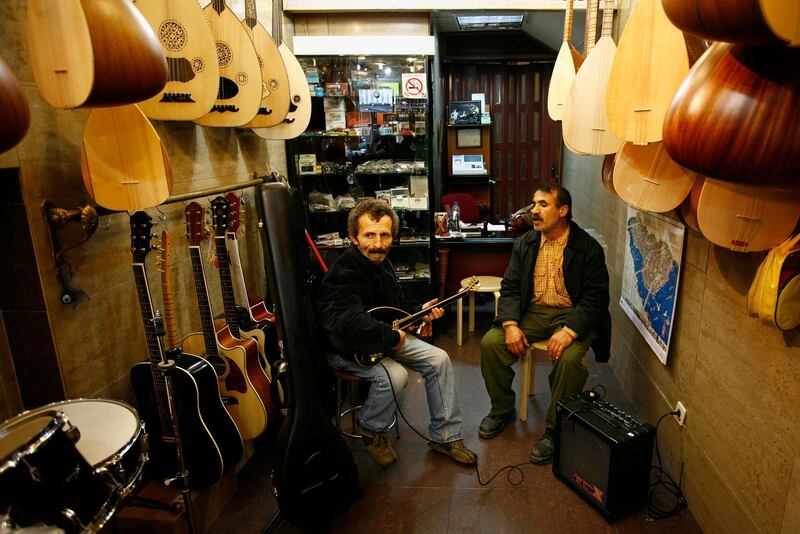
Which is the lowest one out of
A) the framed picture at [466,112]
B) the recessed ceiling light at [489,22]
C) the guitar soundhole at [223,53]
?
the framed picture at [466,112]

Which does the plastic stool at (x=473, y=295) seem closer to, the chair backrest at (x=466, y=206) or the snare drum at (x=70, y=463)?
the chair backrest at (x=466, y=206)

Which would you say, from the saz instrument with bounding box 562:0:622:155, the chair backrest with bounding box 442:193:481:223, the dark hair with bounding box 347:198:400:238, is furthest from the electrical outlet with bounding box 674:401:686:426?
the chair backrest with bounding box 442:193:481:223

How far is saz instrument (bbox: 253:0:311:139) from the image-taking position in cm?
275

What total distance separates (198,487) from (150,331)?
645 mm

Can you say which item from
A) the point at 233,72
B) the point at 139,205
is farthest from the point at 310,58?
the point at 139,205

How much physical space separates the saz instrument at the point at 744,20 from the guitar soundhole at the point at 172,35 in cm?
162

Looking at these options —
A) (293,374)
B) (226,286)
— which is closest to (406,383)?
(293,374)

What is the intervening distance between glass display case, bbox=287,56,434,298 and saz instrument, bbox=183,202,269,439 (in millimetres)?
1325

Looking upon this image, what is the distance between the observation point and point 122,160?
156cm

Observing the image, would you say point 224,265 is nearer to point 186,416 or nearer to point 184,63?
point 186,416

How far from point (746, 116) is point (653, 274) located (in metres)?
1.72

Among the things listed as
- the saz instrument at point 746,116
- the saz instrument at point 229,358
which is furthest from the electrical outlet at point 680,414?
the saz instrument at point 229,358

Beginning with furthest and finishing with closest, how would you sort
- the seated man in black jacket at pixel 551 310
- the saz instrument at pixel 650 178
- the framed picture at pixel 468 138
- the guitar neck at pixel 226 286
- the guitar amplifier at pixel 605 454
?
the framed picture at pixel 468 138 < the seated man in black jacket at pixel 551 310 < the guitar neck at pixel 226 286 < the guitar amplifier at pixel 605 454 < the saz instrument at pixel 650 178

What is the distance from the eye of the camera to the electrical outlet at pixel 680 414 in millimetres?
2003
